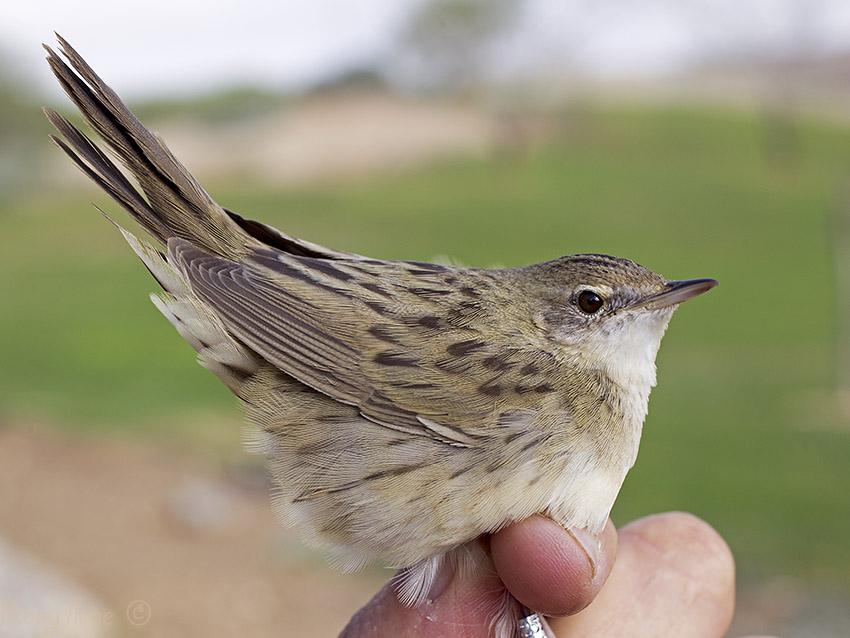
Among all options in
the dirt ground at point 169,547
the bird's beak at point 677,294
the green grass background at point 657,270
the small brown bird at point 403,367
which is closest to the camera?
the small brown bird at point 403,367

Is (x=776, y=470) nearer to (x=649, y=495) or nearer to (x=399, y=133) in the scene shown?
(x=649, y=495)

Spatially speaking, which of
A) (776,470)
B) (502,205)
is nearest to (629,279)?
(776,470)

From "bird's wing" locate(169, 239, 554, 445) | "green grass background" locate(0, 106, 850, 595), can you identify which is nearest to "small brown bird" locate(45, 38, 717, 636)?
"bird's wing" locate(169, 239, 554, 445)

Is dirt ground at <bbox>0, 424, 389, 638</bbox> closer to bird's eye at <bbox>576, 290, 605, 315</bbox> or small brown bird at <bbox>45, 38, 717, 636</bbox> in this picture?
small brown bird at <bbox>45, 38, 717, 636</bbox>

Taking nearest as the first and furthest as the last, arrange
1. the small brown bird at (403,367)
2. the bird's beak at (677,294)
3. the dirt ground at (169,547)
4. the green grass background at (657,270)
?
1. the small brown bird at (403,367)
2. the bird's beak at (677,294)
3. the dirt ground at (169,547)
4. the green grass background at (657,270)

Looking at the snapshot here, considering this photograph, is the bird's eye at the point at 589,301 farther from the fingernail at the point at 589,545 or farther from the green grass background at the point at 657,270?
the green grass background at the point at 657,270

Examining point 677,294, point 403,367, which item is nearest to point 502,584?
point 403,367

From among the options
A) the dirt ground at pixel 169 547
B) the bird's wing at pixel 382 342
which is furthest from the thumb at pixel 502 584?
the dirt ground at pixel 169 547
